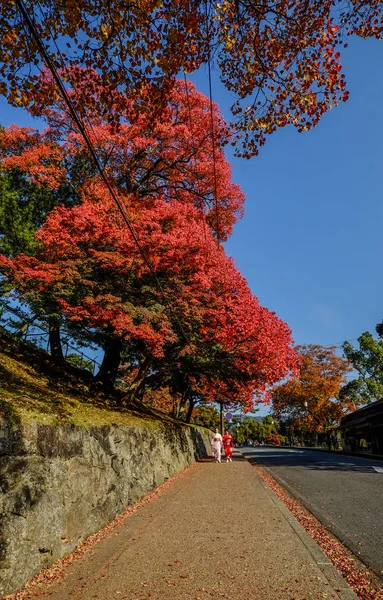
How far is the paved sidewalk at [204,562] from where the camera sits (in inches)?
144

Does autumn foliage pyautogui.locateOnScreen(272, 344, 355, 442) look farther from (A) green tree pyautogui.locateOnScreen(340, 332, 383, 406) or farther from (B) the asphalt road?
(B) the asphalt road

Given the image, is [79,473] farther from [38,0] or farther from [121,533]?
[38,0]

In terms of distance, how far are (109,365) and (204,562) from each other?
1142 cm

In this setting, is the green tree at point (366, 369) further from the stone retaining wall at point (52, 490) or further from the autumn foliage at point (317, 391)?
the stone retaining wall at point (52, 490)

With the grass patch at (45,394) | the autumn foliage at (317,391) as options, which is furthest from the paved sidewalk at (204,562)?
the autumn foliage at (317,391)

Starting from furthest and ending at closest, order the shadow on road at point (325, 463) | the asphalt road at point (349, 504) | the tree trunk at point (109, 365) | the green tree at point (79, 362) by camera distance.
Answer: the green tree at point (79, 362) → the shadow on road at point (325, 463) → the tree trunk at point (109, 365) → the asphalt road at point (349, 504)

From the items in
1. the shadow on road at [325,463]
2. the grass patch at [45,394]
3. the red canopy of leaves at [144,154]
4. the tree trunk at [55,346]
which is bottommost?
the shadow on road at [325,463]

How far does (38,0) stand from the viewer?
4.66m

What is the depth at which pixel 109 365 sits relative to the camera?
1527 cm

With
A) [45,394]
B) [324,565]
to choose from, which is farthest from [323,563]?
[45,394]

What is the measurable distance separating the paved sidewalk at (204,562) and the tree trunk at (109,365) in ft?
26.4

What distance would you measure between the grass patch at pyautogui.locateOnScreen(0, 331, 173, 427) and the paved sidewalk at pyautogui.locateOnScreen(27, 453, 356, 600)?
6.16 ft

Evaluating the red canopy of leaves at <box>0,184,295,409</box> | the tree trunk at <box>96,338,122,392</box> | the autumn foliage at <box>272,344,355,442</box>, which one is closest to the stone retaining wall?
the red canopy of leaves at <box>0,184,295,409</box>

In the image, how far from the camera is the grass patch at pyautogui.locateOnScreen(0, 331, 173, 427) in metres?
5.38
